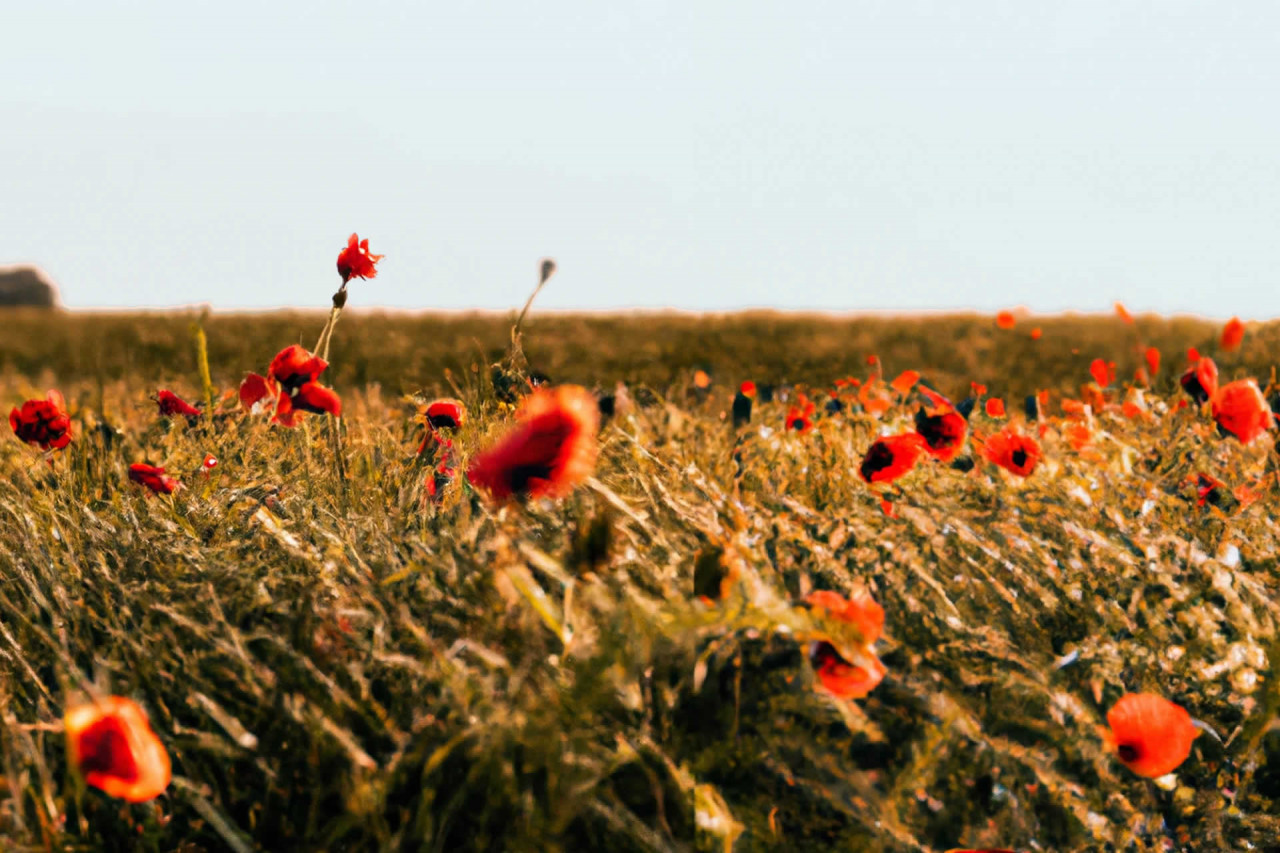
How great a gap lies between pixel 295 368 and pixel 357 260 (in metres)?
0.36

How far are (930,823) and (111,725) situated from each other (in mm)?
966

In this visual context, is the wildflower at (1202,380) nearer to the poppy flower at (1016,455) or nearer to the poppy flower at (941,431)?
the poppy flower at (1016,455)

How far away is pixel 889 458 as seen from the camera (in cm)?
185

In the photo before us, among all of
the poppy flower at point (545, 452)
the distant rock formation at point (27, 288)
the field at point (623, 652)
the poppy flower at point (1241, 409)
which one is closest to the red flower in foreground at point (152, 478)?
the field at point (623, 652)

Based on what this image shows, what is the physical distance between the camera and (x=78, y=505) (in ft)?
7.14

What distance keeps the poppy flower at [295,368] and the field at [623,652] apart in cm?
23

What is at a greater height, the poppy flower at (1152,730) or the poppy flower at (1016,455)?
the poppy flower at (1016,455)

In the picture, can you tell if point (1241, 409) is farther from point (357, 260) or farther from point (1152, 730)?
point (357, 260)

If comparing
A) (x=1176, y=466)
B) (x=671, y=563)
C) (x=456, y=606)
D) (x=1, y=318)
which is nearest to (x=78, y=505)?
(x=456, y=606)

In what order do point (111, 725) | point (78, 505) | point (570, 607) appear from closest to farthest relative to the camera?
point (111, 725), point (570, 607), point (78, 505)

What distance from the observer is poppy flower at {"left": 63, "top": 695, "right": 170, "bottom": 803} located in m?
1.08

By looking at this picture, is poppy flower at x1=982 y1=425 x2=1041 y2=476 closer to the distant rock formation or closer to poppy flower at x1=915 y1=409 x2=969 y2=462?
poppy flower at x1=915 y1=409 x2=969 y2=462

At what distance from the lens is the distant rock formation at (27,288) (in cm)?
2358

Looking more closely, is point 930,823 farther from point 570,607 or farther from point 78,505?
point 78,505
